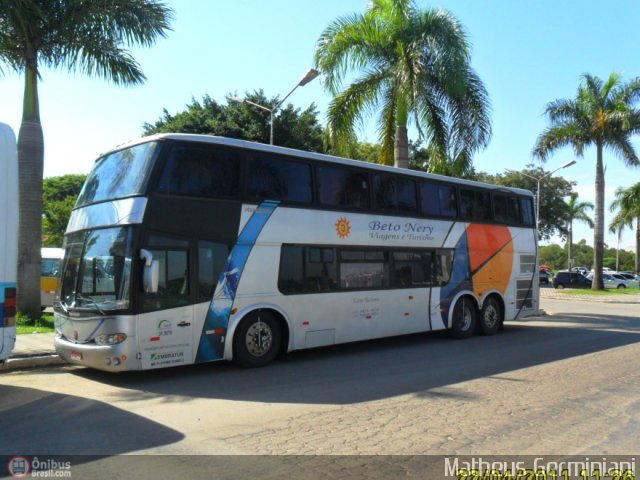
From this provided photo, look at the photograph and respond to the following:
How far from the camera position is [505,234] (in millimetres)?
15219

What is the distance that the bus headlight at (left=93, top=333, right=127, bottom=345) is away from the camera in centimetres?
816

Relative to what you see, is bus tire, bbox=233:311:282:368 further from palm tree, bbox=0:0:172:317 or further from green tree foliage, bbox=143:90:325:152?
green tree foliage, bbox=143:90:325:152

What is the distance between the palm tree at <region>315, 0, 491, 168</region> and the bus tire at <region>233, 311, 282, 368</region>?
9.55 m

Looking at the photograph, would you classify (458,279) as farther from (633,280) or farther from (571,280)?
(633,280)

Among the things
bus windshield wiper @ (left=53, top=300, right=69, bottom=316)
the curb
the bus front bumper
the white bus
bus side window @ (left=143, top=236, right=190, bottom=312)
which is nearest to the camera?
the white bus

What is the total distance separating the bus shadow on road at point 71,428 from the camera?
5469mm

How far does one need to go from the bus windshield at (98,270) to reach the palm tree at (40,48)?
16.0 feet

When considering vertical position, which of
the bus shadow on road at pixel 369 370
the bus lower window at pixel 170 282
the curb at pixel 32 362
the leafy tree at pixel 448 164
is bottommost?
the bus shadow on road at pixel 369 370

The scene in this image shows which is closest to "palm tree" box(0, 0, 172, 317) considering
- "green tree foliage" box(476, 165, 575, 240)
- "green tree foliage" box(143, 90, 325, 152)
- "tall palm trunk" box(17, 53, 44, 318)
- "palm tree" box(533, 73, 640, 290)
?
"tall palm trunk" box(17, 53, 44, 318)

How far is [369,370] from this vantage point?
9.70 meters

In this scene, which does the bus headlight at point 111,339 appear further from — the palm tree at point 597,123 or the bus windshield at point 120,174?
the palm tree at point 597,123

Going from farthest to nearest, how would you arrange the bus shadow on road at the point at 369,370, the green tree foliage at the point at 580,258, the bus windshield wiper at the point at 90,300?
the green tree foliage at the point at 580,258 < the bus windshield wiper at the point at 90,300 < the bus shadow on road at the point at 369,370

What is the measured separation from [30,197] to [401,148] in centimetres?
1073

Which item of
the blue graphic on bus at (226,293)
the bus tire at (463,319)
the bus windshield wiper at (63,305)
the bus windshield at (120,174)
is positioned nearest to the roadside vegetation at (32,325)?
the bus windshield wiper at (63,305)
